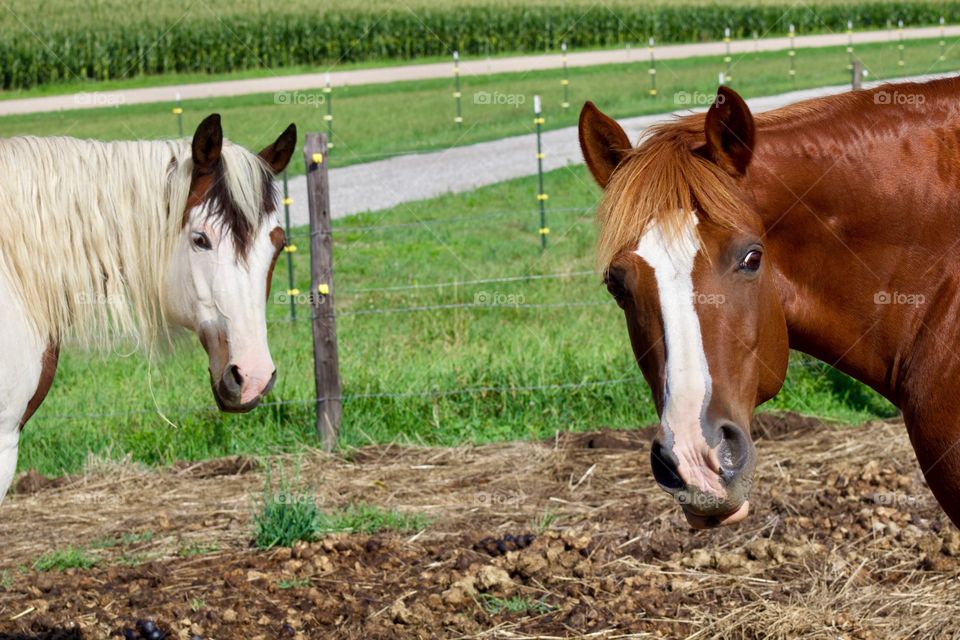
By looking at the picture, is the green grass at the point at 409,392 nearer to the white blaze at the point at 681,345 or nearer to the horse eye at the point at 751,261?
the white blaze at the point at 681,345

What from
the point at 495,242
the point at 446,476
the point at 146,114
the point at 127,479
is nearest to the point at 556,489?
the point at 446,476

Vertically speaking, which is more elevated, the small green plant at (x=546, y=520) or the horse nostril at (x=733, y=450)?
the horse nostril at (x=733, y=450)

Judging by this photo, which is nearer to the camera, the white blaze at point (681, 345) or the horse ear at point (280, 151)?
the white blaze at point (681, 345)

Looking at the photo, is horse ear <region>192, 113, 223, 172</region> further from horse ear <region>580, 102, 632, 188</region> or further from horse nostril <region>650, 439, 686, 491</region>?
horse nostril <region>650, 439, 686, 491</region>

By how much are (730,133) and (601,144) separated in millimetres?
386

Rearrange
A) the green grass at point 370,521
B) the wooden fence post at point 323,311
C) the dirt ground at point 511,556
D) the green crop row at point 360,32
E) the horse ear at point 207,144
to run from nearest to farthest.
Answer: the horse ear at point 207,144 → the dirt ground at point 511,556 → the green grass at point 370,521 → the wooden fence post at point 323,311 → the green crop row at point 360,32

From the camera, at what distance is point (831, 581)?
4.09 m

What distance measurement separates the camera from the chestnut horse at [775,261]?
2.43 m

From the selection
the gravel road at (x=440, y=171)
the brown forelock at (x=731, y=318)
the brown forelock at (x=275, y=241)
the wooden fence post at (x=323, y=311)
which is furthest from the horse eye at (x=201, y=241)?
the gravel road at (x=440, y=171)

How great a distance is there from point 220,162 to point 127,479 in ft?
9.64

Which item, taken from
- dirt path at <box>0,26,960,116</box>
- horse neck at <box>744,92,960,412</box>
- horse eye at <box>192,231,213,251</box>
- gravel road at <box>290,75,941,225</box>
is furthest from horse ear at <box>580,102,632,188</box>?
dirt path at <box>0,26,960,116</box>

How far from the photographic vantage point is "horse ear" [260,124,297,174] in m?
4.02

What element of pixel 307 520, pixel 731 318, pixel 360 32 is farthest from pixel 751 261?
pixel 360 32

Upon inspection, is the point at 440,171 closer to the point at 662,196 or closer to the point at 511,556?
the point at 511,556
